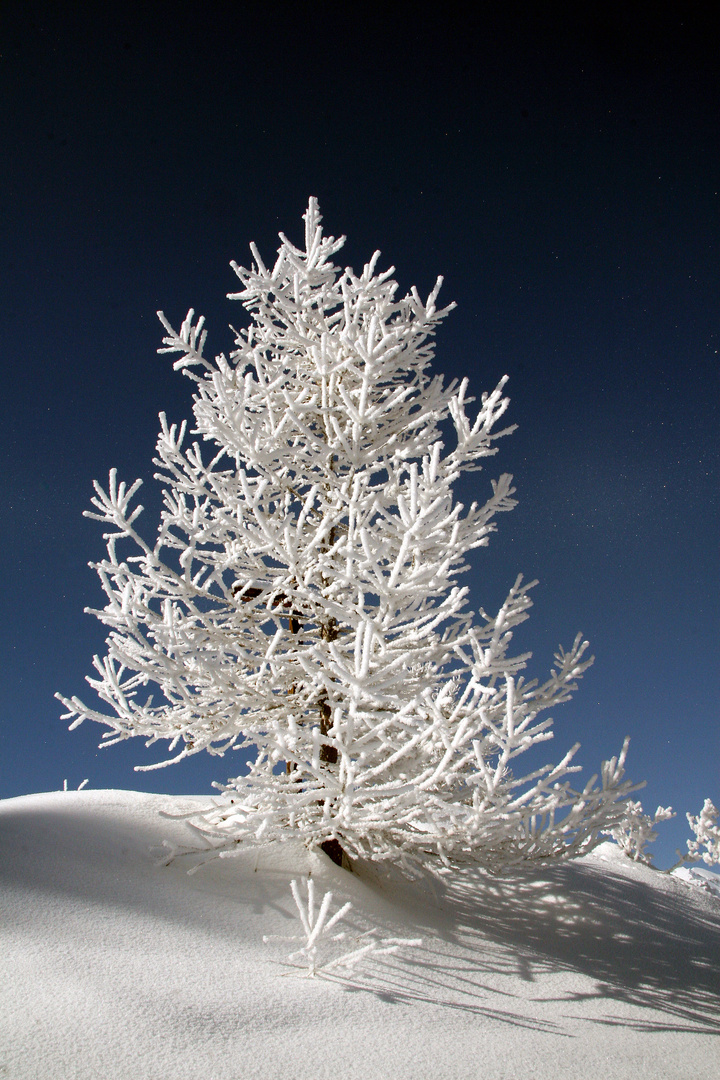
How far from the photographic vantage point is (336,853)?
16.8ft

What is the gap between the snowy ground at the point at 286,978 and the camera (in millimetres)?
2576

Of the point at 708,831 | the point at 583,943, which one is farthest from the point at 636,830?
the point at 708,831

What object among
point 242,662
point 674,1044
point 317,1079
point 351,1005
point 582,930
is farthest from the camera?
point 582,930

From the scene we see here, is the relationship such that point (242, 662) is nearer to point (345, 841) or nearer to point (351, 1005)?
point (345, 841)

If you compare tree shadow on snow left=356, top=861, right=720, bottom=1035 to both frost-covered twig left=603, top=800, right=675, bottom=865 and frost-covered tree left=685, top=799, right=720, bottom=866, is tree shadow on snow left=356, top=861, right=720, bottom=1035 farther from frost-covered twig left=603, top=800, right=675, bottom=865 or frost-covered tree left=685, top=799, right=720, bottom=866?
frost-covered tree left=685, top=799, right=720, bottom=866

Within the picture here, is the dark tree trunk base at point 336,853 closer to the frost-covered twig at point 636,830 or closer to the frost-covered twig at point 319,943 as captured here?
the frost-covered twig at point 319,943

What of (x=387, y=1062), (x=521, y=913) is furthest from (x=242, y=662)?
(x=521, y=913)

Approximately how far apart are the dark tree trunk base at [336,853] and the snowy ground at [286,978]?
0.27m

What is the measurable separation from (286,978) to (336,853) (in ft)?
6.10

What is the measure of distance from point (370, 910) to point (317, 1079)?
1.93 metres

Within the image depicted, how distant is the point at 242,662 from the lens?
488cm

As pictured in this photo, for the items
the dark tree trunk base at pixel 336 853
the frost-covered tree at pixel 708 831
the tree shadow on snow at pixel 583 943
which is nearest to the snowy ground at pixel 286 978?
the tree shadow on snow at pixel 583 943

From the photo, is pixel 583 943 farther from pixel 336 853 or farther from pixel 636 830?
pixel 336 853

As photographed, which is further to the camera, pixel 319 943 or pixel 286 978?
pixel 319 943
